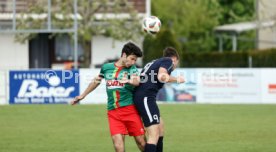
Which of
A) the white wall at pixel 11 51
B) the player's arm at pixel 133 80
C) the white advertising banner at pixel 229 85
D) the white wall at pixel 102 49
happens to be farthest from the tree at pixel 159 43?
the player's arm at pixel 133 80

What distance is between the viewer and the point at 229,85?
93.8 ft

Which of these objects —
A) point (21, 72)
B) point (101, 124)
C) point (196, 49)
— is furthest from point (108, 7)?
point (196, 49)

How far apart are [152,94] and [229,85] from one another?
1679 centimetres

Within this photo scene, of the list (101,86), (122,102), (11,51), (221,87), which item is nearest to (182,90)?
(221,87)

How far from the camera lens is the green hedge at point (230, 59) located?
36.1 metres

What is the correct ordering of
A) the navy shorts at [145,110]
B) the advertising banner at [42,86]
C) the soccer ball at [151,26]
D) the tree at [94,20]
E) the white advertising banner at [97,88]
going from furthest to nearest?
the tree at [94,20] → the white advertising banner at [97,88] → the advertising banner at [42,86] → the soccer ball at [151,26] → the navy shorts at [145,110]

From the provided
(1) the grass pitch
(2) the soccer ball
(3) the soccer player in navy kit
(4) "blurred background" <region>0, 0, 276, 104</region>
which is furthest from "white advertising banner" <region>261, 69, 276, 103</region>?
(3) the soccer player in navy kit

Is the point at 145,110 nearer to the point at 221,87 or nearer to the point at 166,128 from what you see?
the point at 166,128

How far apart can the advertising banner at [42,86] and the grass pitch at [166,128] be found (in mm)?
1062

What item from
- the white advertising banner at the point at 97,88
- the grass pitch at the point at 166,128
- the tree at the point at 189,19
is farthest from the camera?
the tree at the point at 189,19

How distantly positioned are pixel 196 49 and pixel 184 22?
151 inches

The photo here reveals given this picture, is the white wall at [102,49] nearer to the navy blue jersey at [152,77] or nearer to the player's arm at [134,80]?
the navy blue jersey at [152,77]

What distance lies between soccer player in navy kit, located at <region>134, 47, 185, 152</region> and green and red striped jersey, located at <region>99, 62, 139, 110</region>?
6.6 inches

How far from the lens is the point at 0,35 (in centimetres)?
3931
